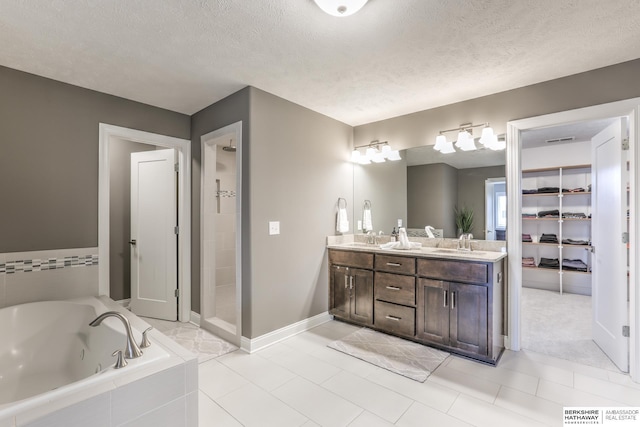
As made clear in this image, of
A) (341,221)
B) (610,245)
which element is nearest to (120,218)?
(341,221)

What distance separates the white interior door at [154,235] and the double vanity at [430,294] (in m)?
1.94

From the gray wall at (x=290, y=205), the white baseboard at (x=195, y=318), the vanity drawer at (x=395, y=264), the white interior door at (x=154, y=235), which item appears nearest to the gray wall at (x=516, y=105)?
the gray wall at (x=290, y=205)

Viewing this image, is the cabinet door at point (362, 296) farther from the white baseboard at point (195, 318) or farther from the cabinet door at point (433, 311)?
the white baseboard at point (195, 318)

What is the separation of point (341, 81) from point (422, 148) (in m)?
1.31

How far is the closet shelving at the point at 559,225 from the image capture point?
4.68m

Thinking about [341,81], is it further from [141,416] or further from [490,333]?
[141,416]

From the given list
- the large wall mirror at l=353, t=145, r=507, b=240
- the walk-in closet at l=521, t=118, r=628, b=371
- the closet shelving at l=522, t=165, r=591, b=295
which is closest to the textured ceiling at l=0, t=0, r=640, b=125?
the large wall mirror at l=353, t=145, r=507, b=240

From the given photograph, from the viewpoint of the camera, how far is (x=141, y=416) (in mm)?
1337

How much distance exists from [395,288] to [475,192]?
1.32 m

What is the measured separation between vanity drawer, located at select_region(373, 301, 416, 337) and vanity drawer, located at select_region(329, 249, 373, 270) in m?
0.42

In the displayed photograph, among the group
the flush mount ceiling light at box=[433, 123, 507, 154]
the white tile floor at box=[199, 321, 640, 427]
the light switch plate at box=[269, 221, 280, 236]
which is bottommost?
the white tile floor at box=[199, 321, 640, 427]

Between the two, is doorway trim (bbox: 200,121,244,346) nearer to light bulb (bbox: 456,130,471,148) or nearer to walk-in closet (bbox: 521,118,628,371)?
light bulb (bbox: 456,130,471,148)

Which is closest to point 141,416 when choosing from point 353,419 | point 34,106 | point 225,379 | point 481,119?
point 225,379

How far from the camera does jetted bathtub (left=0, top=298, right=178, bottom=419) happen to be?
6.19 feet
